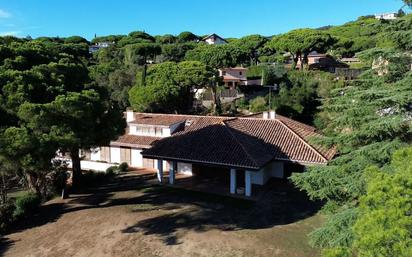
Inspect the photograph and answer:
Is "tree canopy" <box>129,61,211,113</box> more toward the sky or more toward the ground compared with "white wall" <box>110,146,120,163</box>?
more toward the sky

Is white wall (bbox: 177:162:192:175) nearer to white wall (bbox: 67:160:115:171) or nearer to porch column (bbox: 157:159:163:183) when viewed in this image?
porch column (bbox: 157:159:163:183)

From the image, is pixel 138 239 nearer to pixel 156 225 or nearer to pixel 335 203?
pixel 156 225

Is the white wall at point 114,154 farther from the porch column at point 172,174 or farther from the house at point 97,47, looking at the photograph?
the house at point 97,47

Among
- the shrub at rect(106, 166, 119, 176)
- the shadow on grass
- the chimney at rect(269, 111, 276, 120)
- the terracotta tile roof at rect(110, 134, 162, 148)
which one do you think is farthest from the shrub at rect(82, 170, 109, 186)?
the chimney at rect(269, 111, 276, 120)

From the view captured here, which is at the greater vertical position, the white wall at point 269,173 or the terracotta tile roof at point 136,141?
the terracotta tile roof at point 136,141

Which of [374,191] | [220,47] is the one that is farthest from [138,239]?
[220,47]

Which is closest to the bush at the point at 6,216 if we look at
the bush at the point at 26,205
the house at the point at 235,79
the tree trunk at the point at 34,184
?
the bush at the point at 26,205
